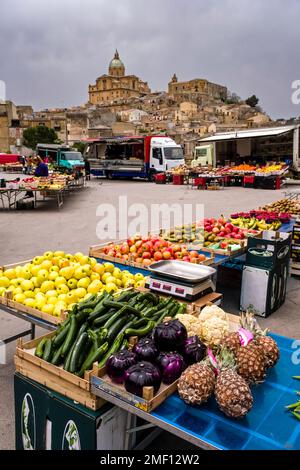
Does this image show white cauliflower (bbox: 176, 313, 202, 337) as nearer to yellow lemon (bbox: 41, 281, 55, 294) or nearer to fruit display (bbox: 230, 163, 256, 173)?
yellow lemon (bbox: 41, 281, 55, 294)

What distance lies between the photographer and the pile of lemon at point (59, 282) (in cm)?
365

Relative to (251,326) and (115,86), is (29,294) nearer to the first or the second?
(251,326)

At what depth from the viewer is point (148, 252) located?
528cm

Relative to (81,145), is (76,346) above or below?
below

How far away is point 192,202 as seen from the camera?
55.8ft

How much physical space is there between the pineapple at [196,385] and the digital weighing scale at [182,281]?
4.23 ft

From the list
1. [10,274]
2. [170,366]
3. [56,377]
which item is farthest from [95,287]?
[170,366]

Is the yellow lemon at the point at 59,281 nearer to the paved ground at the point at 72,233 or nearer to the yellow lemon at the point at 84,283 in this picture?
the yellow lemon at the point at 84,283

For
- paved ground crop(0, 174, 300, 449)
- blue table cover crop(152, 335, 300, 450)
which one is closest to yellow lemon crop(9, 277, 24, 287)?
paved ground crop(0, 174, 300, 449)

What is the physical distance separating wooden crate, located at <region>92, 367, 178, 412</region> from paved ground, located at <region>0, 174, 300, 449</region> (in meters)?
1.09

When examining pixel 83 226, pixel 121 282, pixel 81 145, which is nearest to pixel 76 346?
pixel 121 282

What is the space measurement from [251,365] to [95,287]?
1.97 meters
